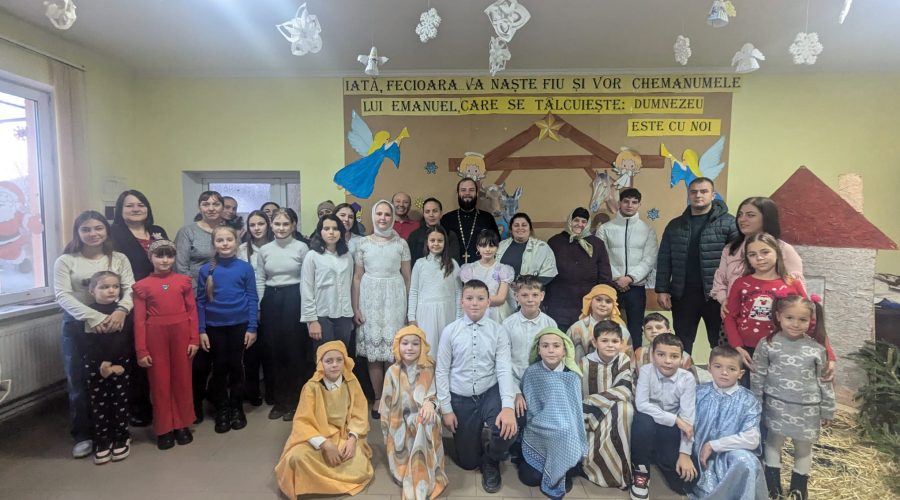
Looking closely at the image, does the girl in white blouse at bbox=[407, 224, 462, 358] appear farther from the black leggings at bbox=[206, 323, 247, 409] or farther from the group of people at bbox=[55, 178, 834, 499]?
the black leggings at bbox=[206, 323, 247, 409]

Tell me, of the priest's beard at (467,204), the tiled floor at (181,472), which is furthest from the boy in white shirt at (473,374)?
the priest's beard at (467,204)

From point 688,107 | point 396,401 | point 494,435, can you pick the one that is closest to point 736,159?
point 688,107

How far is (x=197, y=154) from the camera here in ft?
14.6

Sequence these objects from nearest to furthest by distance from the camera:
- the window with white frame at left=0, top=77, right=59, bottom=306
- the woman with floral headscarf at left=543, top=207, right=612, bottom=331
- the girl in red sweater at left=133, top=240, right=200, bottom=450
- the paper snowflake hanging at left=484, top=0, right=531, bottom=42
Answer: the paper snowflake hanging at left=484, top=0, right=531, bottom=42
the girl in red sweater at left=133, top=240, right=200, bottom=450
the woman with floral headscarf at left=543, top=207, right=612, bottom=331
the window with white frame at left=0, top=77, right=59, bottom=306

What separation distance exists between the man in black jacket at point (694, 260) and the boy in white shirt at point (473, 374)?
5.02ft

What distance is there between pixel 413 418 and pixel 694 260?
2299mm

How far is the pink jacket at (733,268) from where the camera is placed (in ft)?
7.94

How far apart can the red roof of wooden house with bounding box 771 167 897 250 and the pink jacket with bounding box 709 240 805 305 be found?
0.72 metres

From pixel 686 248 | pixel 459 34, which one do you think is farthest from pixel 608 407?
pixel 459 34

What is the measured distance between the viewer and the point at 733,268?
2.61 metres

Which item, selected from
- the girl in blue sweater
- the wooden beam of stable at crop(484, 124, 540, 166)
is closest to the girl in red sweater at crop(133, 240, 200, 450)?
the girl in blue sweater

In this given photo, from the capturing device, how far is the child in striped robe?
7.53 feet

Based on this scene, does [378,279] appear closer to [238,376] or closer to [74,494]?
[238,376]

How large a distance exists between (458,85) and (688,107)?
2.39m
